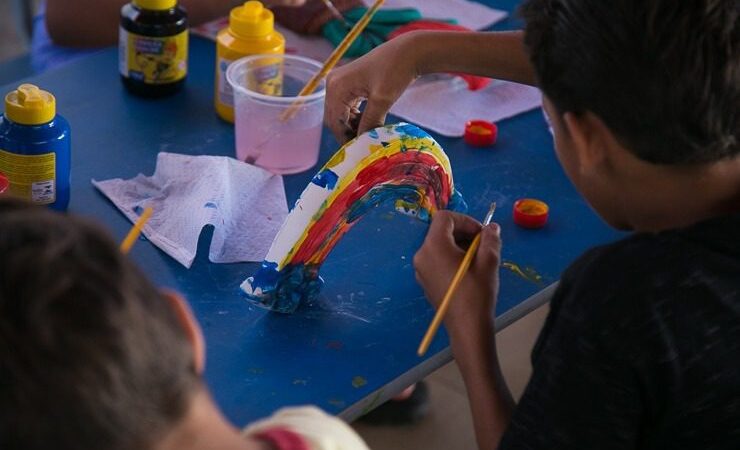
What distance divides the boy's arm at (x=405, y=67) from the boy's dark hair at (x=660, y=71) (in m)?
0.28

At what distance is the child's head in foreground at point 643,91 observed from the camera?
939 millimetres

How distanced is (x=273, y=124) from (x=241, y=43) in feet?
0.47

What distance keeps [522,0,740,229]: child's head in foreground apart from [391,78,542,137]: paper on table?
0.46 metres

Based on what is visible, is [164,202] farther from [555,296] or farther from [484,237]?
[555,296]

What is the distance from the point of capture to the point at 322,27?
166cm

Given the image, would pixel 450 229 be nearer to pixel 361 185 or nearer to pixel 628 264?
pixel 361 185

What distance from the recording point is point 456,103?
1.55 meters

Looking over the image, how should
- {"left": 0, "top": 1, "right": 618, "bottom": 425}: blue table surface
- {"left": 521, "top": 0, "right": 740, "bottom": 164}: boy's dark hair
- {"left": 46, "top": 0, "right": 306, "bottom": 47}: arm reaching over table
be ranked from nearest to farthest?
{"left": 521, "top": 0, "right": 740, "bottom": 164}: boy's dark hair
{"left": 0, "top": 1, "right": 618, "bottom": 425}: blue table surface
{"left": 46, "top": 0, "right": 306, "bottom": 47}: arm reaching over table

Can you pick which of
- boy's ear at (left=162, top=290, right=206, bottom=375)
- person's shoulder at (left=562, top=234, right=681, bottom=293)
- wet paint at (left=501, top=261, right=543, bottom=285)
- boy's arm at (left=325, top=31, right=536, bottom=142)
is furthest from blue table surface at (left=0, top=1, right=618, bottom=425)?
boy's ear at (left=162, top=290, right=206, bottom=375)

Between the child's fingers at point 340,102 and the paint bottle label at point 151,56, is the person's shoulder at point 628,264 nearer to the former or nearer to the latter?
the child's fingers at point 340,102

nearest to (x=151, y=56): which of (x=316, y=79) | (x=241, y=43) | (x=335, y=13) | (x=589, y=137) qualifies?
(x=241, y=43)

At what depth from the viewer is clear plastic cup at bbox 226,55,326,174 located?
4.42ft

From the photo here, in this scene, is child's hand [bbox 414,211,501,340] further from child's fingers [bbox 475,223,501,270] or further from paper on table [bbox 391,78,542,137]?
paper on table [bbox 391,78,542,137]

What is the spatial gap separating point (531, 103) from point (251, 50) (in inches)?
15.6
